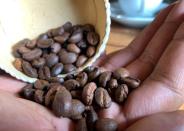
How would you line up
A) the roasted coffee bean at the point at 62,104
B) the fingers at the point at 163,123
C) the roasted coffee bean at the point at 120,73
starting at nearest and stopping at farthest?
the fingers at the point at 163,123, the roasted coffee bean at the point at 62,104, the roasted coffee bean at the point at 120,73

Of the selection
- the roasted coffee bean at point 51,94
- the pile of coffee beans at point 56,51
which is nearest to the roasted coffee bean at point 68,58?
the pile of coffee beans at point 56,51

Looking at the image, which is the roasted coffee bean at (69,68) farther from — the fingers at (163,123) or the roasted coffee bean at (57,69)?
the fingers at (163,123)

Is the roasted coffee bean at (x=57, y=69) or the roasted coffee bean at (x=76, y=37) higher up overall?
the roasted coffee bean at (x=76, y=37)

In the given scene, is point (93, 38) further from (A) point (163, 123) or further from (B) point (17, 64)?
(A) point (163, 123)

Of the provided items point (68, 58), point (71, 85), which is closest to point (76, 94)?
point (71, 85)

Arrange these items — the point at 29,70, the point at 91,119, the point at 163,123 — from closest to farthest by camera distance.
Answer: the point at 163,123 < the point at 91,119 < the point at 29,70

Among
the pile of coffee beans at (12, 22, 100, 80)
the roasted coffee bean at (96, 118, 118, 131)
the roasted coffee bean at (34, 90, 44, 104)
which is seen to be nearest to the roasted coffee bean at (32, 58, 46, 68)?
the pile of coffee beans at (12, 22, 100, 80)
